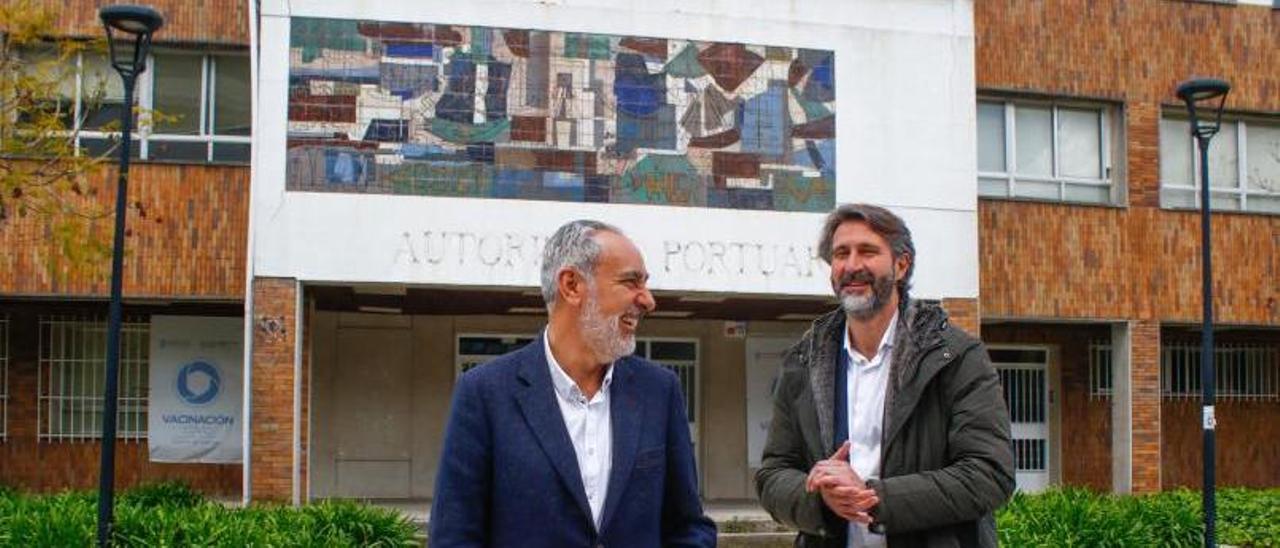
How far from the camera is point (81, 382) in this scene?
18438 mm

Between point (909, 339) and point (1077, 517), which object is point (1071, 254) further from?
point (909, 339)

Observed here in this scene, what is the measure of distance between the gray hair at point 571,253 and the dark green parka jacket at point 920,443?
2.83ft

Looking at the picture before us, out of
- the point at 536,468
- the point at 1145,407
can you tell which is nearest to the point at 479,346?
the point at 1145,407

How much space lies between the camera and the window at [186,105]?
16672 mm

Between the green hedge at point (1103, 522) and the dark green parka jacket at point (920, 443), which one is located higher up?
the dark green parka jacket at point (920, 443)

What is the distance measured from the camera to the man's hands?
3.96m

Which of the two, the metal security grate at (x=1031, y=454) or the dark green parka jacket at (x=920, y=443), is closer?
the dark green parka jacket at (x=920, y=443)

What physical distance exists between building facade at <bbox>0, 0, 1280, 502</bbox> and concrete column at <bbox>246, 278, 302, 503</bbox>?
0.02 meters

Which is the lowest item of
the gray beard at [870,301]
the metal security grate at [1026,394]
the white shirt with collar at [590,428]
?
the metal security grate at [1026,394]

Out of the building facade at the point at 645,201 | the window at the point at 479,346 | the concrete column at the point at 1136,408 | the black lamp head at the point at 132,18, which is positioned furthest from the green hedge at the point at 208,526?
the concrete column at the point at 1136,408

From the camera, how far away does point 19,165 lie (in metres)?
13.1

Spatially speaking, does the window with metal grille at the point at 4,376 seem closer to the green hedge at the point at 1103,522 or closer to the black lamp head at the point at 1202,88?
the green hedge at the point at 1103,522

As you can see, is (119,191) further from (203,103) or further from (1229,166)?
(1229,166)

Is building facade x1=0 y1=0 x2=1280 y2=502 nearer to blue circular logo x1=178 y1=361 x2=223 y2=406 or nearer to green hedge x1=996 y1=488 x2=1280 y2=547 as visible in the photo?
blue circular logo x1=178 y1=361 x2=223 y2=406
